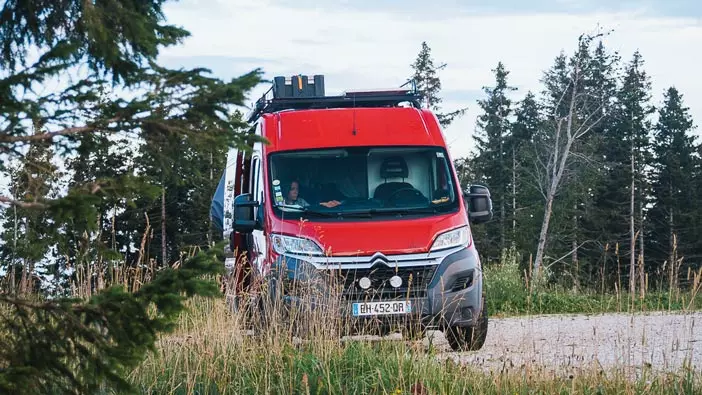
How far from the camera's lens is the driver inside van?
10.7 m

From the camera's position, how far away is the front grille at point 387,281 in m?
9.98

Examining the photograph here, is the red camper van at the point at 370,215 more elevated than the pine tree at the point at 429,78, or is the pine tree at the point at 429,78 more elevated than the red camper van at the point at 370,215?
the pine tree at the point at 429,78

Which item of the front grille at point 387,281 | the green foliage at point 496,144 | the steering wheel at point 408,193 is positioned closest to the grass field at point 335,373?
the front grille at point 387,281

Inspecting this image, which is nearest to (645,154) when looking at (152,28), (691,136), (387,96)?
(691,136)

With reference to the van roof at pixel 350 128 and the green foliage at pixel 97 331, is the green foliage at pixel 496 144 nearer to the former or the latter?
the van roof at pixel 350 128

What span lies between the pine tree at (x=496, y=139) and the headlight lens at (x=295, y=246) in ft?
186

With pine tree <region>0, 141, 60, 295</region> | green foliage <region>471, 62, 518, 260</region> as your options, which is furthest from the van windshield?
green foliage <region>471, 62, 518, 260</region>

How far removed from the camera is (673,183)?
62.0 metres

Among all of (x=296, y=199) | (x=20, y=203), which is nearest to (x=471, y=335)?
(x=296, y=199)

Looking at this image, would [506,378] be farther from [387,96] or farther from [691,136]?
[691,136]

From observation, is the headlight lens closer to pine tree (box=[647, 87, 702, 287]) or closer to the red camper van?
the red camper van

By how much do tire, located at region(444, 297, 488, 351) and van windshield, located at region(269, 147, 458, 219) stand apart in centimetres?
121

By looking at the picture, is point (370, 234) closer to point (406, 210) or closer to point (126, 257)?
point (406, 210)

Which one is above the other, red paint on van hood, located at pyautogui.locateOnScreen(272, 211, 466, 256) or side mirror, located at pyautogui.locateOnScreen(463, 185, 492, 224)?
side mirror, located at pyautogui.locateOnScreen(463, 185, 492, 224)
